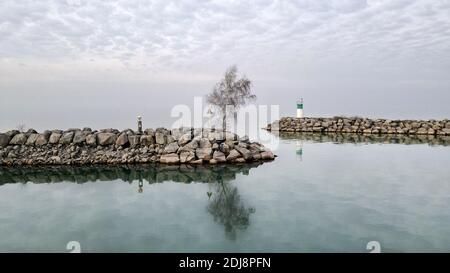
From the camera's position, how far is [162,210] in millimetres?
10773

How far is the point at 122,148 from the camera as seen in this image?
19.8 m

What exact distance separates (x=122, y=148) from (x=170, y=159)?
10.2 feet

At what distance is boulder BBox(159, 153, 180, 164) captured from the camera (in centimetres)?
1894

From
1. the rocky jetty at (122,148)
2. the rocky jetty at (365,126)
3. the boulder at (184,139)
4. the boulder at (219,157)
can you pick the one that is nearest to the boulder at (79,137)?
the rocky jetty at (122,148)

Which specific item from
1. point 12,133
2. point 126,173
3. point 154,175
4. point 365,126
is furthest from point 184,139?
point 365,126

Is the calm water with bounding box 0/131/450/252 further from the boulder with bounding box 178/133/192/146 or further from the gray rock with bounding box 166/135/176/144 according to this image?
the gray rock with bounding box 166/135/176/144

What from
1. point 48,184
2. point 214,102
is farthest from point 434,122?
point 48,184

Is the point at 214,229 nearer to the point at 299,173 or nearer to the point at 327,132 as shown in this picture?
the point at 299,173

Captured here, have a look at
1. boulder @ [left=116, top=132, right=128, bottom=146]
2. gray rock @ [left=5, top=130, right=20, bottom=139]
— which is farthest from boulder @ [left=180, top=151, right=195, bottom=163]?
gray rock @ [left=5, top=130, right=20, bottom=139]

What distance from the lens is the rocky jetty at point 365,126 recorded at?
32.8 meters

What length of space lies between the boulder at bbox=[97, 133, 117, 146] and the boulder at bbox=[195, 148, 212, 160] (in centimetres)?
512

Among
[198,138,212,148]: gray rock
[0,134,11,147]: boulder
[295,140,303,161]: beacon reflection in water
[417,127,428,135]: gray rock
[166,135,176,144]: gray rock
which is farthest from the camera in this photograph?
[417,127,428,135]: gray rock

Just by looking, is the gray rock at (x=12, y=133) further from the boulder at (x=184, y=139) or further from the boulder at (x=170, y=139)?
the boulder at (x=184, y=139)
